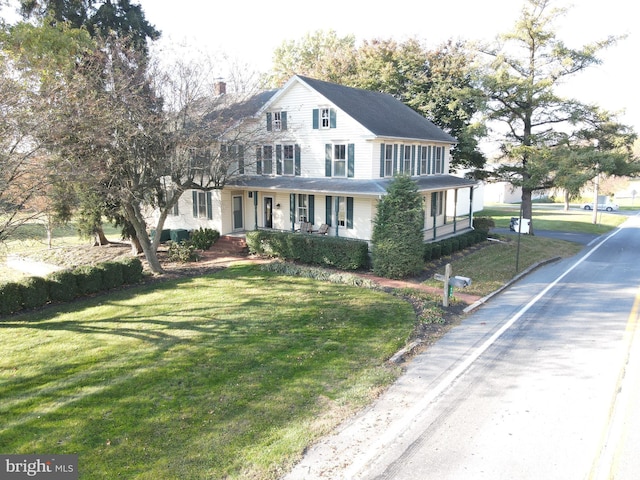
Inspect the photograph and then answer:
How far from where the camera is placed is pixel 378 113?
979 inches

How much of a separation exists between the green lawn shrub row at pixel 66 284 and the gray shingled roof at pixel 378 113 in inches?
486

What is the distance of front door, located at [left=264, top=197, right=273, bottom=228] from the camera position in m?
25.8

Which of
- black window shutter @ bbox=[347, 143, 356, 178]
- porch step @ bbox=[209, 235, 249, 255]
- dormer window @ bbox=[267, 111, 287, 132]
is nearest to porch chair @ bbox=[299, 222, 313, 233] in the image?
porch step @ bbox=[209, 235, 249, 255]

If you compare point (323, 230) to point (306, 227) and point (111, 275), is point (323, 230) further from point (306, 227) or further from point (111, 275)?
point (111, 275)

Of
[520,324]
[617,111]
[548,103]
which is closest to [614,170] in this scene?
[617,111]

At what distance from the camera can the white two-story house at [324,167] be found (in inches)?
860

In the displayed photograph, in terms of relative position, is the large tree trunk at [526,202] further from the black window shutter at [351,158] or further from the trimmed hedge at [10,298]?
the trimmed hedge at [10,298]

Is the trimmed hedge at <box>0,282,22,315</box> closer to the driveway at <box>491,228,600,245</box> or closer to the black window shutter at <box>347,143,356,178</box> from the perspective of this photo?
the black window shutter at <box>347,143,356,178</box>

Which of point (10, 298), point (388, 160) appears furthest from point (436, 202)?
point (10, 298)

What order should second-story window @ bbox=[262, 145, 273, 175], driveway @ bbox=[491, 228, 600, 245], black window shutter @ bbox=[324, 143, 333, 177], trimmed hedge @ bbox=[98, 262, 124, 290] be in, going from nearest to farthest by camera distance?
trimmed hedge @ bbox=[98, 262, 124, 290]
black window shutter @ bbox=[324, 143, 333, 177]
second-story window @ bbox=[262, 145, 273, 175]
driveway @ bbox=[491, 228, 600, 245]

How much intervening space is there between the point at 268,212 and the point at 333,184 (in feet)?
18.2

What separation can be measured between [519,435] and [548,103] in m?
25.7

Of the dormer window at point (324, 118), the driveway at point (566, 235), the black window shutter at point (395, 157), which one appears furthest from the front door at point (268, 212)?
the driveway at point (566, 235)

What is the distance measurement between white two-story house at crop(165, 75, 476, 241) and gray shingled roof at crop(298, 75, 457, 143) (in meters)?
0.10
